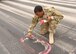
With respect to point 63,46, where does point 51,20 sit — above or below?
above

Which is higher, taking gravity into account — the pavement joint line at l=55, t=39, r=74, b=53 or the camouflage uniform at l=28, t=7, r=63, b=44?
the camouflage uniform at l=28, t=7, r=63, b=44

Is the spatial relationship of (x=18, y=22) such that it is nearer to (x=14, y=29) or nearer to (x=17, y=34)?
(x=14, y=29)

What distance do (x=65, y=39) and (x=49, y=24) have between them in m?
0.68

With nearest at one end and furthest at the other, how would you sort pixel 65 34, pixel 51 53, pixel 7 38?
pixel 51 53
pixel 65 34
pixel 7 38

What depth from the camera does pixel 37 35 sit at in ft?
24.5

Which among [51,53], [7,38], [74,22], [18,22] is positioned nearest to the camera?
[51,53]

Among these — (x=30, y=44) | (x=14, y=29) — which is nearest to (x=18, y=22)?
(x=14, y=29)

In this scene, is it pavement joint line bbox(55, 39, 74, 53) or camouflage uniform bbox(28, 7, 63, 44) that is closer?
pavement joint line bbox(55, 39, 74, 53)

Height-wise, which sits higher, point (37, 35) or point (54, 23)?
point (54, 23)

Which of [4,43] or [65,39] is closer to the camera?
[65,39]

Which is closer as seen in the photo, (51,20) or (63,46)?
(63,46)

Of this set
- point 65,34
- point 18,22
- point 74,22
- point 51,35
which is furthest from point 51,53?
point 18,22

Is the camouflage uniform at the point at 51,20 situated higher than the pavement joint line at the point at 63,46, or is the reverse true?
the camouflage uniform at the point at 51,20

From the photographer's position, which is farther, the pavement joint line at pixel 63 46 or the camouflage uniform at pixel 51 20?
the camouflage uniform at pixel 51 20
